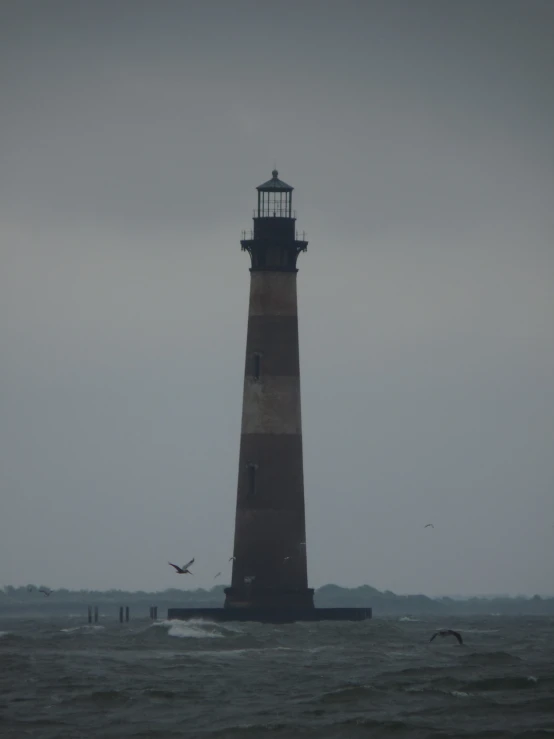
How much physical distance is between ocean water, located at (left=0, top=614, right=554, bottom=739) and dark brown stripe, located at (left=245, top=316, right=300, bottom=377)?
894 cm

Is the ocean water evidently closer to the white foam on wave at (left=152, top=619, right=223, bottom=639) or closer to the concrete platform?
the white foam on wave at (left=152, top=619, right=223, bottom=639)

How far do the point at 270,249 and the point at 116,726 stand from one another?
1111 inches

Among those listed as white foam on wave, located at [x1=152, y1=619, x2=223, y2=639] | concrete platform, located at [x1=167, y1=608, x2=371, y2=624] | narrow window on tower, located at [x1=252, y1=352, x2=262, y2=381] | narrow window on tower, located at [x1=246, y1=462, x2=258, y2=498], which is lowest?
white foam on wave, located at [x1=152, y1=619, x2=223, y2=639]

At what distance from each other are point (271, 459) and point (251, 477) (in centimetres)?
95

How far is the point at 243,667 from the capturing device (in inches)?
1919

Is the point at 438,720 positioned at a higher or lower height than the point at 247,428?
lower

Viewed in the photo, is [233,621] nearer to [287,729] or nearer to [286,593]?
[286,593]

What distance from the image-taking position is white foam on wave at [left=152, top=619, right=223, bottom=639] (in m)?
60.5

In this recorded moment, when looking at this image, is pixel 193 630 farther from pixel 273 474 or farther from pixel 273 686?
pixel 273 686

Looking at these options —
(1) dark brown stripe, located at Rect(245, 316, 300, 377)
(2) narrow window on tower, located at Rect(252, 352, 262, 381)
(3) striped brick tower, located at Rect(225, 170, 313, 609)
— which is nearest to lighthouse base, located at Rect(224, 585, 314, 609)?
(3) striped brick tower, located at Rect(225, 170, 313, 609)

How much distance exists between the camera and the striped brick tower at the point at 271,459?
60750mm

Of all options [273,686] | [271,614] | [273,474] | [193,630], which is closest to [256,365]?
[273,474]

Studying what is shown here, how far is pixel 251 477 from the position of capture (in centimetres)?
6103

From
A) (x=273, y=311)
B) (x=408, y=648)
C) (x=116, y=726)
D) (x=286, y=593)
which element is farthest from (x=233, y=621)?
(x=116, y=726)
